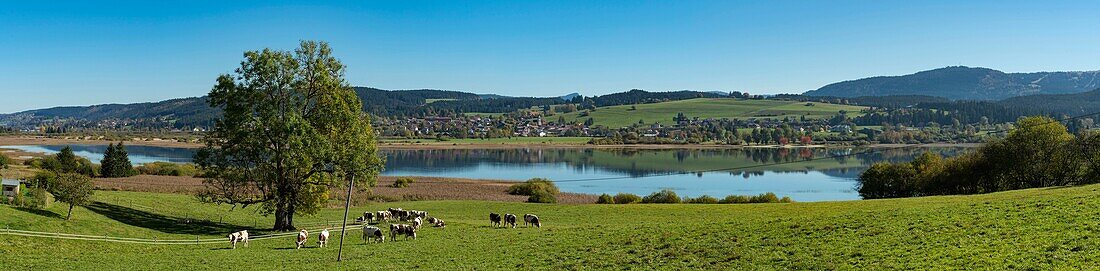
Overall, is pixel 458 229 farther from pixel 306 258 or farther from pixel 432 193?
pixel 432 193

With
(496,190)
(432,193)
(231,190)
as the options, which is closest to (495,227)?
(231,190)

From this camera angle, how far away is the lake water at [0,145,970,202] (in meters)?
77.5

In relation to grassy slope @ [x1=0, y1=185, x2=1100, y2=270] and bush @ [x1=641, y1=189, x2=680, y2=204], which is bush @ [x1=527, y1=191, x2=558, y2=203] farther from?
grassy slope @ [x1=0, y1=185, x2=1100, y2=270]

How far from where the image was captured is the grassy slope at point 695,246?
14930mm

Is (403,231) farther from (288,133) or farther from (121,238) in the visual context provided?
(121,238)

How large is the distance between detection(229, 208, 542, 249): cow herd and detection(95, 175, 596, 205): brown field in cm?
1103

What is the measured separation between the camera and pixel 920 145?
548 ft

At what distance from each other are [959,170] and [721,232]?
4308 cm

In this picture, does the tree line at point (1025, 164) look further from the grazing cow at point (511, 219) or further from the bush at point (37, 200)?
the bush at point (37, 200)

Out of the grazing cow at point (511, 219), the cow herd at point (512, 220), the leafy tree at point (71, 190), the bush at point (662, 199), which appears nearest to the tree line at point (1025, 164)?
the bush at point (662, 199)

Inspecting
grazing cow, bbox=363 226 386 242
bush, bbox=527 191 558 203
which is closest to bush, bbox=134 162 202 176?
bush, bbox=527 191 558 203

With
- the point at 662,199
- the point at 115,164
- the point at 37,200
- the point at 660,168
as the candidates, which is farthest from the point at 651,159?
the point at 37,200

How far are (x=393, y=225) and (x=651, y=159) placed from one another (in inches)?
4058

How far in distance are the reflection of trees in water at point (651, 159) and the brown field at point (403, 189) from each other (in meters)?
30.3
